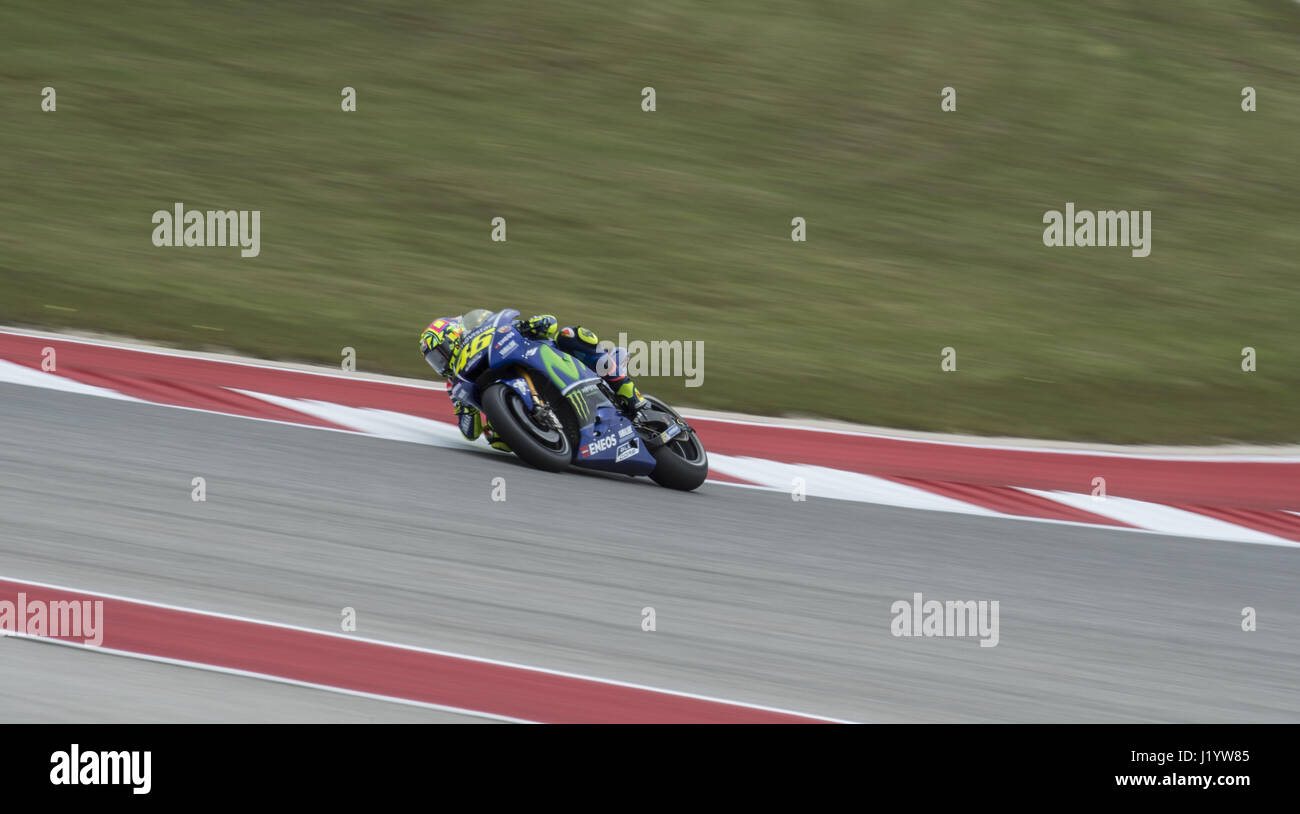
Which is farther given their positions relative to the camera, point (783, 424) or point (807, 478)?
point (783, 424)

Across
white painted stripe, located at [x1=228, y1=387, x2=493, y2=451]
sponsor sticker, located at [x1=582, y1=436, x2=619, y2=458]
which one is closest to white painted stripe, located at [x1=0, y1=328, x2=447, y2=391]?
white painted stripe, located at [x1=228, y1=387, x2=493, y2=451]

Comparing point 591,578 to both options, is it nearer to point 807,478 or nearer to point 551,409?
point 551,409

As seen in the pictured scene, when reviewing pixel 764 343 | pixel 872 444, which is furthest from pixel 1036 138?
pixel 872 444

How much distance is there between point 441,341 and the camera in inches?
323

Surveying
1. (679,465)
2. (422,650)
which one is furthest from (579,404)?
(422,650)

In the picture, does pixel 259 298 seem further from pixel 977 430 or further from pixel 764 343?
pixel 977 430

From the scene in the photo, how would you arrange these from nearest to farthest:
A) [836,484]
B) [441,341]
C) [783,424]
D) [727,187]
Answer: [441,341]
[836,484]
[783,424]
[727,187]

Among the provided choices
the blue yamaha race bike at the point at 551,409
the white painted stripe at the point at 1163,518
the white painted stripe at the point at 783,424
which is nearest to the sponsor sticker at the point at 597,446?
the blue yamaha race bike at the point at 551,409

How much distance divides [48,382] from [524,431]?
3.13m

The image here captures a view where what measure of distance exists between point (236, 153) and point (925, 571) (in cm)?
1088

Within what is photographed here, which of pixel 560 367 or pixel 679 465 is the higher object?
pixel 560 367

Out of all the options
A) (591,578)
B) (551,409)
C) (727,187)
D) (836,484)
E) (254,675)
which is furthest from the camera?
(727,187)

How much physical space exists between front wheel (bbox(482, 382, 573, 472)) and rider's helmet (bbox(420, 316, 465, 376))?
0.42 metres
